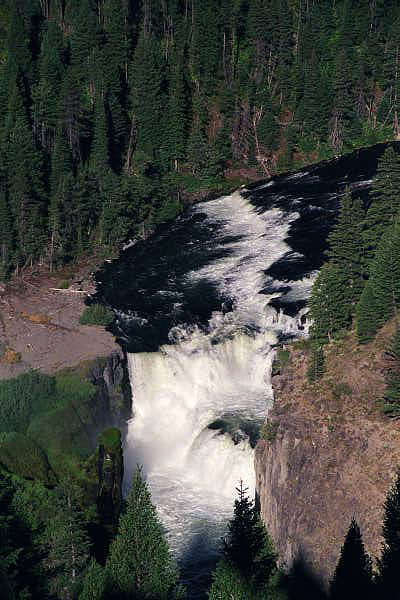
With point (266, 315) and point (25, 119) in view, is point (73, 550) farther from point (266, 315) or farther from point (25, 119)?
point (25, 119)

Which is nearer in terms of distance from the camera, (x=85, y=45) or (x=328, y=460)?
(x=328, y=460)

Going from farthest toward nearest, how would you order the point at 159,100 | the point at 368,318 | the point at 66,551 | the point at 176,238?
the point at 159,100, the point at 176,238, the point at 368,318, the point at 66,551

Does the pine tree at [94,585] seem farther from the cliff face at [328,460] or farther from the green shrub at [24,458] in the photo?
the green shrub at [24,458]

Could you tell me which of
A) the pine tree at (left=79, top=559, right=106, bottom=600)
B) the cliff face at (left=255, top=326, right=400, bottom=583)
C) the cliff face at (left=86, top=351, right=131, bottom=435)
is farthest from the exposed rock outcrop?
the pine tree at (left=79, top=559, right=106, bottom=600)

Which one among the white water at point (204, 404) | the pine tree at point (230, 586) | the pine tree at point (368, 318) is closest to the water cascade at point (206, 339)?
the white water at point (204, 404)

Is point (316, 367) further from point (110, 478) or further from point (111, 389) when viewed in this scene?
point (111, 389)

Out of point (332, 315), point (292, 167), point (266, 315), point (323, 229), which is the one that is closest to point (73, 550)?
point (332, 315)

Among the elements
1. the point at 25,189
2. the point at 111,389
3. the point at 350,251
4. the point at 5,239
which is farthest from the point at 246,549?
the point at 25,189

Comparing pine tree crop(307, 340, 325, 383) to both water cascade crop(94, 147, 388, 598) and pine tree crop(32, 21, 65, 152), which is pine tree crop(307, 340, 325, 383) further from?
pine tree crop(32, 21, 65, 152)
